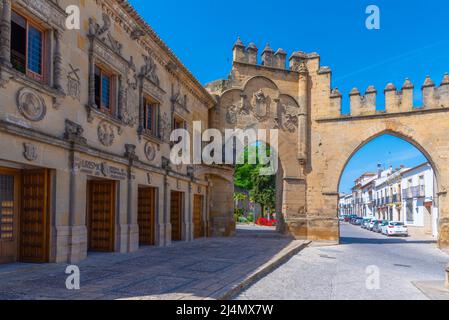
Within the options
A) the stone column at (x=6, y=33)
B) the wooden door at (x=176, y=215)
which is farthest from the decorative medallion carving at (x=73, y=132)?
the wooden door at (x=176, y=215)

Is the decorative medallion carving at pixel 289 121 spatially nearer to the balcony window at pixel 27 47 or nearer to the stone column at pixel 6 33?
the balcony window at pixel 27 47

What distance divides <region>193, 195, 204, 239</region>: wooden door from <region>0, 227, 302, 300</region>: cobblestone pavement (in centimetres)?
763

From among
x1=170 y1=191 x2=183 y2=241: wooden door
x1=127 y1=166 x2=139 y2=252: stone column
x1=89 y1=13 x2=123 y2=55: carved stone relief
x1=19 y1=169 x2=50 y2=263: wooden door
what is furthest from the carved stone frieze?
x1=170 y1=191 x2=183 y2=241: wooden door

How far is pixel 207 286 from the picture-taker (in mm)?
6984

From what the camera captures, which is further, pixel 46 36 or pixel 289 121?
pixel 289 121

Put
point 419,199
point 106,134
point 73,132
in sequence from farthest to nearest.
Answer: point 419,199, point 106,134, point 73,132

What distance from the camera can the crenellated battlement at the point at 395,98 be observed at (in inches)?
781

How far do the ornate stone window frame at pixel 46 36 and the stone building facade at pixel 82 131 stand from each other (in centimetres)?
2

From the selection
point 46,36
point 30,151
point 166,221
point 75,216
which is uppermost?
point 46,36

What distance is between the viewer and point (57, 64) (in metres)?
8.95

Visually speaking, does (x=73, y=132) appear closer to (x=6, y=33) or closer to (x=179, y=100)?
(x=6, y=33)

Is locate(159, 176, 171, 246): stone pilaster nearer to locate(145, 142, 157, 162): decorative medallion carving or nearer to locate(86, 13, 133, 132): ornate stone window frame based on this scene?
locate(145, 142, 157, 162): decorative medallion carving

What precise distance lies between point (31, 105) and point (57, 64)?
1326mm

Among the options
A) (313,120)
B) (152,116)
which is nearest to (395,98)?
(313,120)
